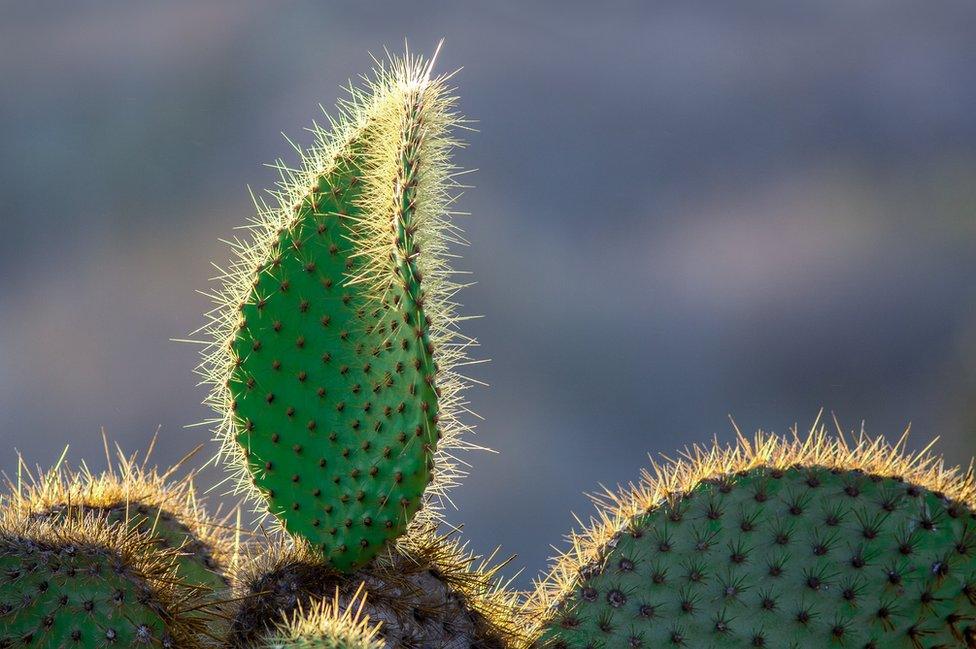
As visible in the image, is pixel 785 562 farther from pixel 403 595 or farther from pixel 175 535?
pixel 175 535

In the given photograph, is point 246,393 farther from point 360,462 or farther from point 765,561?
point 765,561

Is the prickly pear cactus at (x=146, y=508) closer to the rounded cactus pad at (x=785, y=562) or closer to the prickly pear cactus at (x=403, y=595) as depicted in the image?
the prickly pear cactus at (x=403, y=595)

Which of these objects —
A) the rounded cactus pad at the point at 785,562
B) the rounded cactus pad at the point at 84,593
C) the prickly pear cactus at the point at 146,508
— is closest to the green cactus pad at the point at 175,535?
the prickly pear cactus at the point at 146,508

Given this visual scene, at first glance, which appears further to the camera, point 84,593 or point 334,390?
point 334,390

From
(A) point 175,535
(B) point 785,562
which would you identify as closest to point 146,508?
(A) point 175,535

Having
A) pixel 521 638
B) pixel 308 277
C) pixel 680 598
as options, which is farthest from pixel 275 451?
pixel 680 598
